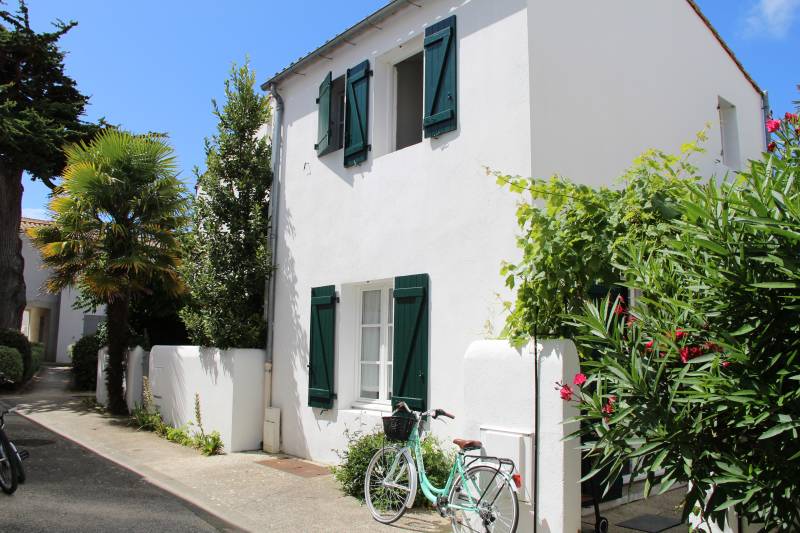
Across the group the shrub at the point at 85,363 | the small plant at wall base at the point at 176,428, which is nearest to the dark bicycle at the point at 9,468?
the small plant at wall base at the point at 176,428

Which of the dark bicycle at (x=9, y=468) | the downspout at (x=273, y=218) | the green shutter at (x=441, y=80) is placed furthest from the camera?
the downspout at (x=273, y=218)

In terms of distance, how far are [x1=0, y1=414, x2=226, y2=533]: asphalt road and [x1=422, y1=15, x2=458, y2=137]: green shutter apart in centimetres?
482

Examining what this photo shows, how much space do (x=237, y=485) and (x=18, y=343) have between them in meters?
12.5

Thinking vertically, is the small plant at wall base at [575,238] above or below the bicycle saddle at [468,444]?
above

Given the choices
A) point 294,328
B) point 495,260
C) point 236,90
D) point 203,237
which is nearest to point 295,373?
point 294,328

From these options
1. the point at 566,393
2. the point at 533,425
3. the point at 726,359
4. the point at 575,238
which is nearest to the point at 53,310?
the point at 533,425

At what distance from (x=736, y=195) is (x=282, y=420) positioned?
746cm

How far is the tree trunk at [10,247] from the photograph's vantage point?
17578 mm

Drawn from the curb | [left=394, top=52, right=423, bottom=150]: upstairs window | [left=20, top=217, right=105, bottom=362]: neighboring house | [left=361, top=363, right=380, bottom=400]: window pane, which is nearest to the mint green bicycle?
the curb

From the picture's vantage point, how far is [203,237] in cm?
1004

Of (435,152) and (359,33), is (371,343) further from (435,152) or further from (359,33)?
(359,33)

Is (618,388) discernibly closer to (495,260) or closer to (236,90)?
(495,260)

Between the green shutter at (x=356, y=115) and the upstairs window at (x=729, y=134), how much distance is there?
5.83 meters

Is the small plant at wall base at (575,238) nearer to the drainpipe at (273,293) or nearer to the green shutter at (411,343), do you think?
the green shutter at (411,343)
